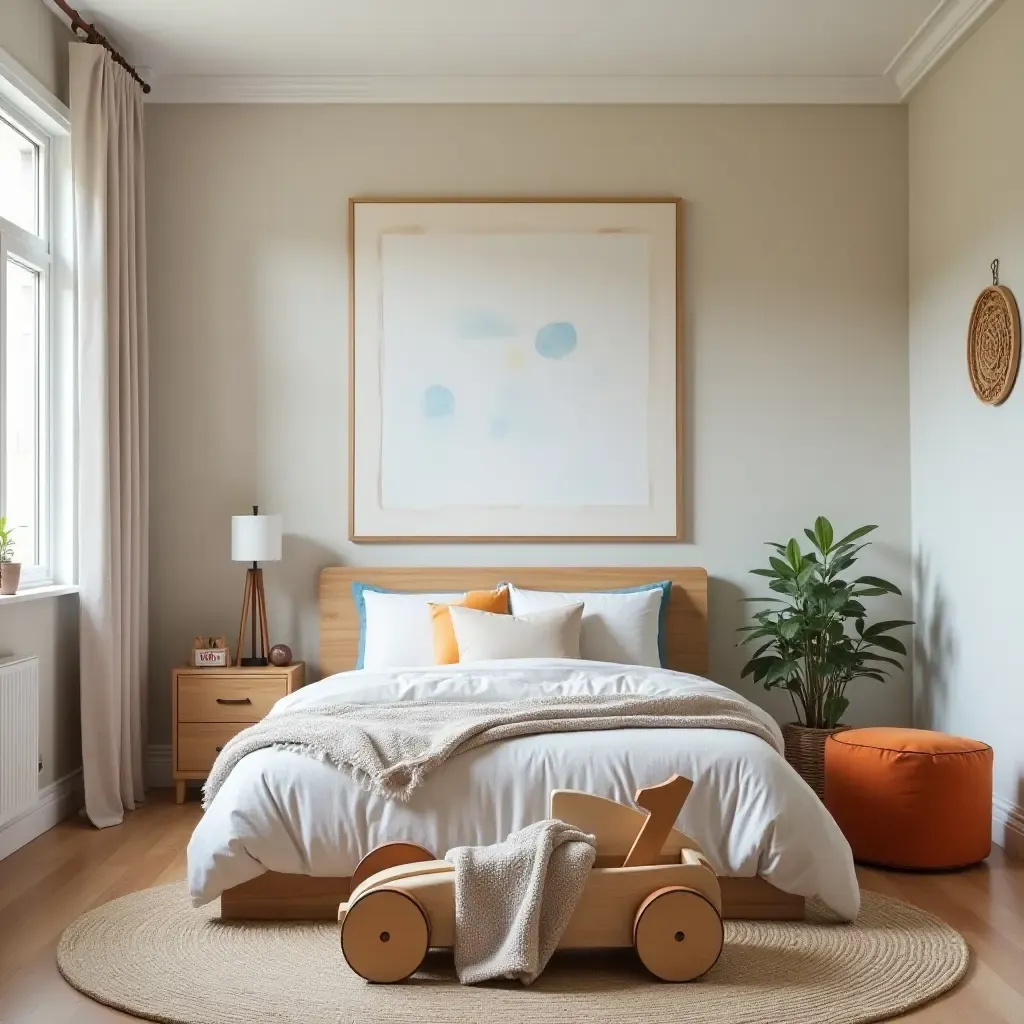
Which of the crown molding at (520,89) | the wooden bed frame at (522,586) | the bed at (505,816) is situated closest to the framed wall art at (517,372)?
the wooden bed frame at (522,586)

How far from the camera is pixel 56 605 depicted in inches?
171

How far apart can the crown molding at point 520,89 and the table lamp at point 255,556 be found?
180 cm

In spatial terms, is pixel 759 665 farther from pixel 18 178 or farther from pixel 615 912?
pixel 18 178

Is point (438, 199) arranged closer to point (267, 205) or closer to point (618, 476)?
point (267, 205)

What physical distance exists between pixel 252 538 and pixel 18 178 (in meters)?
1.59

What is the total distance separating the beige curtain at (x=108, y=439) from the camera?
433 cm

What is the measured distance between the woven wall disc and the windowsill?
3.40 m

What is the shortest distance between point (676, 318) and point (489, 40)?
1.37 m

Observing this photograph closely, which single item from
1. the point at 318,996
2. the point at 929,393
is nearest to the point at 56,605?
the point at 318,996

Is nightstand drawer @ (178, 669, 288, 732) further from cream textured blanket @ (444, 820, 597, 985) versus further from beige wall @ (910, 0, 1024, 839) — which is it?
beige wall @ (910, 0, 1024, 839)

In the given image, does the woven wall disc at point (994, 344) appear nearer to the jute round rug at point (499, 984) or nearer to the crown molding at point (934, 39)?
the crown molding at point (934, 39)

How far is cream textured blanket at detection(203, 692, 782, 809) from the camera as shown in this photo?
120 inches

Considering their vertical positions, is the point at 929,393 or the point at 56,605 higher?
the point at 929,393

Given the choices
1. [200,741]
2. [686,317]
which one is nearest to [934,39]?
[686,317]
